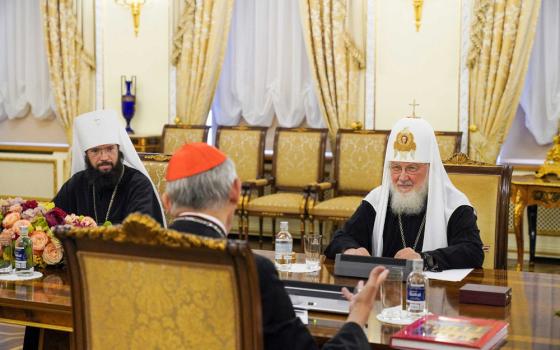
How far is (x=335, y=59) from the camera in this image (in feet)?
28.7

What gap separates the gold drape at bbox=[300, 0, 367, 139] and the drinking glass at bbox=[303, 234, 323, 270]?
499 cm

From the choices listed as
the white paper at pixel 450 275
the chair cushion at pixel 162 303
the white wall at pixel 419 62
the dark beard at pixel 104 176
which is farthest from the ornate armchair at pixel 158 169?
the white wall at pixel 419 62

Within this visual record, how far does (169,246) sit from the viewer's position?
224cm

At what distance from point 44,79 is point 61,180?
49.5 inches

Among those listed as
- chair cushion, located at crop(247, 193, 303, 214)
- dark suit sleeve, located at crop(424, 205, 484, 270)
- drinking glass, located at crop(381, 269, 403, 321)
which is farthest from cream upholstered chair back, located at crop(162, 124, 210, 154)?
drinking glass, located at crop(381, 269, 403, 321)

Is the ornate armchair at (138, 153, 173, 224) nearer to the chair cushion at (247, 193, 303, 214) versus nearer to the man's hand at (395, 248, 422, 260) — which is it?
the man's hand at (395, 248, 422, 260)

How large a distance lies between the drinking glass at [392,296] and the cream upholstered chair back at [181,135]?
604 centimetres

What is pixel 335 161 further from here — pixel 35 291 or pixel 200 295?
pixel 200 295

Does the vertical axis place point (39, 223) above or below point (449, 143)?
below

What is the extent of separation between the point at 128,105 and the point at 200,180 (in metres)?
7.53

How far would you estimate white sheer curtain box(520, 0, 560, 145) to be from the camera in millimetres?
8242

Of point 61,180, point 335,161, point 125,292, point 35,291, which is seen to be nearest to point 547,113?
point 335,161

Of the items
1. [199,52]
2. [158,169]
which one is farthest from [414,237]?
[199,52]

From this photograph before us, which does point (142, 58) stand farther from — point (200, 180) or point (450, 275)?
point (200, 180)
